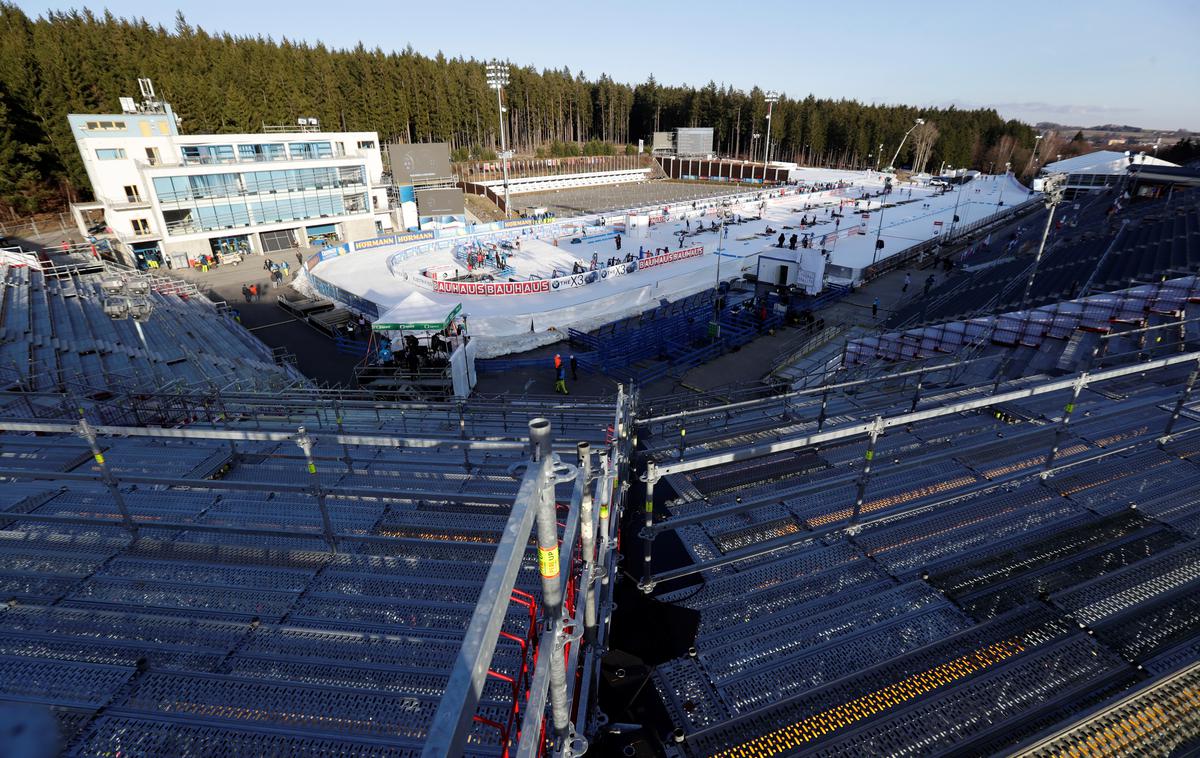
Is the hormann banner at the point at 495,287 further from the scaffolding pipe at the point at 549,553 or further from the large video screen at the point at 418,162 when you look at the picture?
the scaffolding pipe at the point at 549,553

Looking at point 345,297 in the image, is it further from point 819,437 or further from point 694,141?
point 694,141

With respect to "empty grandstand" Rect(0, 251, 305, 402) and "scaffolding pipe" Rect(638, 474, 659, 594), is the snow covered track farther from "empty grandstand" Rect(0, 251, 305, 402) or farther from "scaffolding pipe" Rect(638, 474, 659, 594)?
"scaffolding pipe" Rect(638, 474, 659, 594)

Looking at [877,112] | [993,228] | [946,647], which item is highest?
[877,112]

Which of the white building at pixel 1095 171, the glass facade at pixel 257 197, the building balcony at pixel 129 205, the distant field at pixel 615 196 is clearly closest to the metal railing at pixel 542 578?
the glass facade at pixel 257 197

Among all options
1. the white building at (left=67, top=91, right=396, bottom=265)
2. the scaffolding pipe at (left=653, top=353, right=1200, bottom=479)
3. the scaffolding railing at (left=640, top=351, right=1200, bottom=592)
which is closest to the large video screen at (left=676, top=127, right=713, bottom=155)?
the white building at (left=67, top=91, right=396, bottom=265)

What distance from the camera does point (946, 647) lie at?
166 inches

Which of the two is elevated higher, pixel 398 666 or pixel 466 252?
pixel 398 666

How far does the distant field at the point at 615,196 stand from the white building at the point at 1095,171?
133 ft

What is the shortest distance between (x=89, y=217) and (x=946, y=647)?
61.6 metres

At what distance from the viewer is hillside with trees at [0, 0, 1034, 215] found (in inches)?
1957

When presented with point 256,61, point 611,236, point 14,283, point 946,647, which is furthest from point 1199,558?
point 256,61

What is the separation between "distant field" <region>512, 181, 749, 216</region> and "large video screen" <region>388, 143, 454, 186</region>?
43.9 feet

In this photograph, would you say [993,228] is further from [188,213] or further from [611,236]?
[188,213]

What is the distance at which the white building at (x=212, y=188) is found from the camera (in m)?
37.9
